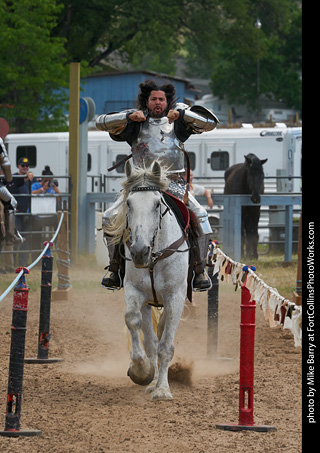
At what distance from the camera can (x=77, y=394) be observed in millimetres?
7793

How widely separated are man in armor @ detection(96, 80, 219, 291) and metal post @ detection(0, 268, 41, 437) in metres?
1.64

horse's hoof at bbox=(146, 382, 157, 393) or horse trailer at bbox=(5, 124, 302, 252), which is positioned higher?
horse trailer at bbox=(5, 124, 302, 252)

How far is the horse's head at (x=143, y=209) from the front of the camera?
6930 millimetres

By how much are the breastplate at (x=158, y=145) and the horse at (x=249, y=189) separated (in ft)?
36.1

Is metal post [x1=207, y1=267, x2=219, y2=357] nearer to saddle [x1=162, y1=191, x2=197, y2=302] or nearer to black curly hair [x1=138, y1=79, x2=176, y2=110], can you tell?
saddle [x1=162, y1=191, x2=197, y2=302]

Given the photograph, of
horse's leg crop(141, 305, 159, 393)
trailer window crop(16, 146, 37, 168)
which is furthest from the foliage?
horse's leg crop(141, 305, 159, 393)

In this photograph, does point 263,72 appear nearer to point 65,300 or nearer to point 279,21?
point 279,21

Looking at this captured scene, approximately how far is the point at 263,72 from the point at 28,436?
68.4 metres

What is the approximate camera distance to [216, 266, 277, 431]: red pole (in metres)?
6.57

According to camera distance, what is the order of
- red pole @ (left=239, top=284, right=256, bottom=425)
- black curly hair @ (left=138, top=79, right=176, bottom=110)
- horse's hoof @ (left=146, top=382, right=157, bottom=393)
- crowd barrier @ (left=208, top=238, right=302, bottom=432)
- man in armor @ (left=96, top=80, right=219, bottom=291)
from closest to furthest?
crowd barrier @ (left=208, top=238, right=302, bottom=432) → red pole @ (left=239, top=284, right=256, bottom=425) → horse's hoof @ (left=146, top=382, right=157, bottom=393) → man in armor @ (left=96, top=80, right=219, bottom=291) → black curly hair @ (left=138, top=79, right=176, bottom=110)

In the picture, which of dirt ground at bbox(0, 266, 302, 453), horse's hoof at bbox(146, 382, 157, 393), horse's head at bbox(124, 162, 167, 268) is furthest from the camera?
horse's hoof at bbox(146, 382, 157, 393)

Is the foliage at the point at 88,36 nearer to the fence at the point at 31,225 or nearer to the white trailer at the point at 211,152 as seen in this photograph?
the white trailer at the point at 211,152

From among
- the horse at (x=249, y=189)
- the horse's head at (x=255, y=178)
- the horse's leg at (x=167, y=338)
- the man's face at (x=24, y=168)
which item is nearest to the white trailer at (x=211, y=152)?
the horse at (x=249, y=189)

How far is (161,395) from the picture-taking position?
7449 mm
